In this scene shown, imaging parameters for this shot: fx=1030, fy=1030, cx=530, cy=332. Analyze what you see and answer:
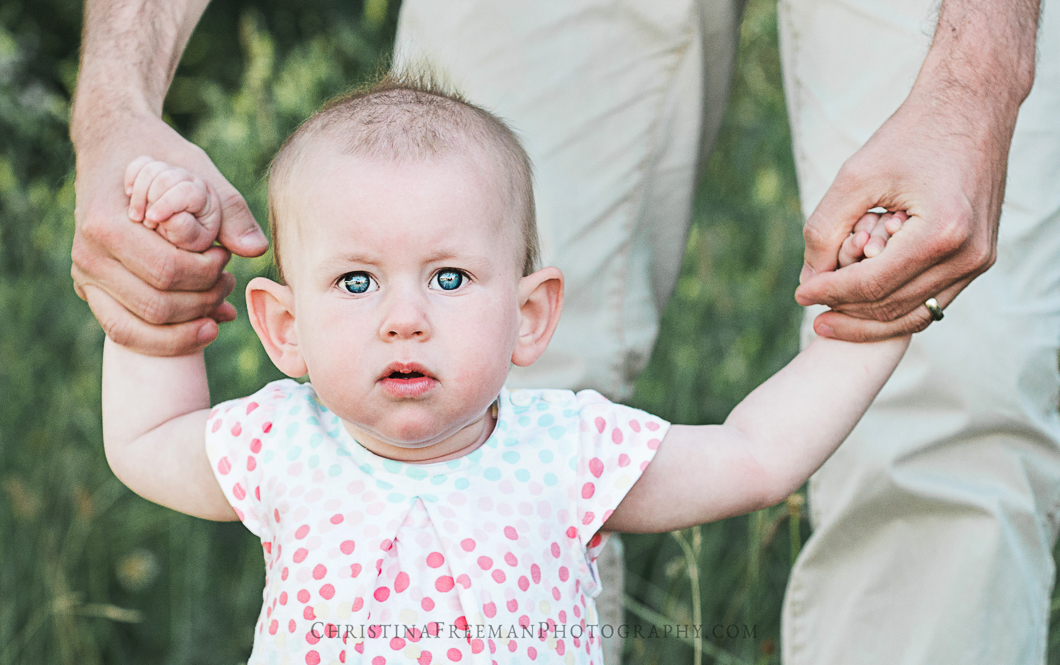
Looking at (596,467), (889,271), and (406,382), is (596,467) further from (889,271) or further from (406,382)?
(889,271)

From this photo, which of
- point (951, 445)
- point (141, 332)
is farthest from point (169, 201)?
point (951, 445)

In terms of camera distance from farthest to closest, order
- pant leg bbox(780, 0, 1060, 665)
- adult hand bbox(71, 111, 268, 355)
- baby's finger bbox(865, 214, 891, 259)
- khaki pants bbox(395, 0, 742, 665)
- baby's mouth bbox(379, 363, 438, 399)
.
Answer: khaki pants bbox(395, 0, 742, 665) → pant leg bbox(780, 0, 1060, 665) → adult hand bbox(71, 111, 268, 355) → baby's finger bbox(865, 214, 891, 259) → baby's mouth bbox(379, 363, 438, 399)

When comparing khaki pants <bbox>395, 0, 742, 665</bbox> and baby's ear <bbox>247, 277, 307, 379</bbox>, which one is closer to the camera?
baby's ear <bbox>247, 277, 307, 379</bbox>

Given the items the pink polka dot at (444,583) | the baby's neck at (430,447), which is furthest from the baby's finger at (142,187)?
the pink polka dot at (444,583)

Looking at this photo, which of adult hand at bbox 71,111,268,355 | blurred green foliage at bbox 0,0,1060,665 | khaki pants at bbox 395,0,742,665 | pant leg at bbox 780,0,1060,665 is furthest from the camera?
blurred green foliage at bbox 0,0,1060,665

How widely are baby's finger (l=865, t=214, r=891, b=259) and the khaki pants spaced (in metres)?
0.67

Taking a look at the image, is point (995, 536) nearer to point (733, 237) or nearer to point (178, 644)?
point (178, 644)

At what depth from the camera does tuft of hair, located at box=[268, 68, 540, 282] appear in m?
1.18

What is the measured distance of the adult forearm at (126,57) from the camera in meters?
1.53

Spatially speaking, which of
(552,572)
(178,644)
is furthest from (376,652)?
(178,644)

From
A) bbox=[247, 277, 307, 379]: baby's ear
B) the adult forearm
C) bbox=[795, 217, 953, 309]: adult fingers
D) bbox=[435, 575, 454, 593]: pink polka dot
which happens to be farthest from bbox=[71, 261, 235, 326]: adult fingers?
bbox=[795, 217, 953, 309]: adult fingers

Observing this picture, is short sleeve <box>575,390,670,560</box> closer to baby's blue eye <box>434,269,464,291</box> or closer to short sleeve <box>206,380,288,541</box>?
baby's blue eye <box>434,269,464,291</box>

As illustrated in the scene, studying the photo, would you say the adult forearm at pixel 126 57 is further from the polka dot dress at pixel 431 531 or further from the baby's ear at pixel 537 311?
the baby's ear at pixel 537 311

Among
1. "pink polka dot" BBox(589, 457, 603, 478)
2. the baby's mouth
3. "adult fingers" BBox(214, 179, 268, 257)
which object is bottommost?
"pink polka dot" BBox(589, 457, 603, 478)
